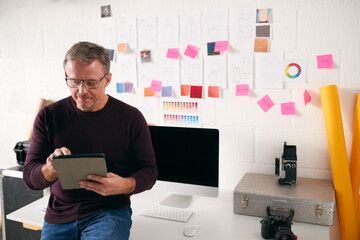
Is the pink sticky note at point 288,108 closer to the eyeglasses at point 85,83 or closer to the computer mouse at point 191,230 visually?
the computer mouse at point 191,230

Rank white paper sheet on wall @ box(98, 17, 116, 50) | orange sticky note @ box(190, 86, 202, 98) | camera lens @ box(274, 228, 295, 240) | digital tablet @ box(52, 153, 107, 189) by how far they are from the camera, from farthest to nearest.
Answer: white paper sheet on wall @ box(98, 17, 116, 50) → orange sticky note @ box(190, 86, 202, 98) → camera lens @ box(274, 228, 295, 240) → digital tablet @ box(52, 153, 107, 189)

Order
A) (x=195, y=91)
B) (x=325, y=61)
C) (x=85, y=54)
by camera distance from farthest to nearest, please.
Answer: (x=195, y=91)
(x=325, y=61)
(x=85, y=54)

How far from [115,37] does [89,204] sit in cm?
126

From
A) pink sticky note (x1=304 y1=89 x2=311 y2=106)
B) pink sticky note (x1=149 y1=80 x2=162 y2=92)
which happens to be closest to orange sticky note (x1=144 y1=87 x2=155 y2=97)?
pink sticky note (x1=149 y1=80 x2=162 y2=92)

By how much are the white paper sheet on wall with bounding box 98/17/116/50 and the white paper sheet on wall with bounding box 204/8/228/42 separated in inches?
27.0

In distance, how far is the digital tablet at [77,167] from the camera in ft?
4.29

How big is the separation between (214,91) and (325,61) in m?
0.65

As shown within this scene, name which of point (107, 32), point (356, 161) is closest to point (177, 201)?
point (356, 161)

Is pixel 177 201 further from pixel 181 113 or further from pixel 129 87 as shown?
pixel 129 87

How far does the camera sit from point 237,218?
5.82ft

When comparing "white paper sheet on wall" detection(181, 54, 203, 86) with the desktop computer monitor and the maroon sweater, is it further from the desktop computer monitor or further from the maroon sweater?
the maroon sweater

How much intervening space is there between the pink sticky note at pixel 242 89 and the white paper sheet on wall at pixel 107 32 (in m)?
0.93

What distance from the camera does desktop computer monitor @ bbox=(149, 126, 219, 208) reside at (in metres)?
1.86

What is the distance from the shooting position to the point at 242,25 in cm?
202
